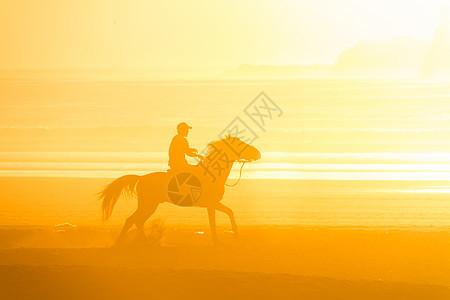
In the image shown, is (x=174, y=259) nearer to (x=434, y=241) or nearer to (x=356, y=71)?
(x=434, y=241)

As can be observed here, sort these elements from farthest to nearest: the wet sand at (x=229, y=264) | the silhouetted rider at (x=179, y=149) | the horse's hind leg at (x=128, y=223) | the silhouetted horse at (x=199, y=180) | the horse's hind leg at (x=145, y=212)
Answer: the horse's hind leg at (x=128, y=223), the horse's hind leg at (x=145, y=212), the silhouetted horse at (x=199, y=180), the silhouetted rider at (x=179, y=149), the wet sand at (x=229, y=264)

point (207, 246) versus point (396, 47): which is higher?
point (396, 47)

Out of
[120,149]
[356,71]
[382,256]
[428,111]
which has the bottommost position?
[382,256]

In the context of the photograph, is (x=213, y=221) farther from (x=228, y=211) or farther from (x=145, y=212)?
(x=145, y=212)

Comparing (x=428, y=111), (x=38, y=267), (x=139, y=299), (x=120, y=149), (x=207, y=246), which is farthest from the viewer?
(x=428, y=111)

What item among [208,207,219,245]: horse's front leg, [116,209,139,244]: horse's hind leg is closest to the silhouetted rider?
[208,207,219,245]: horse's front leg

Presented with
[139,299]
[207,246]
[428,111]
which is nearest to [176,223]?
[207,246]

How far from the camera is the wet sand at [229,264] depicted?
9203 mm

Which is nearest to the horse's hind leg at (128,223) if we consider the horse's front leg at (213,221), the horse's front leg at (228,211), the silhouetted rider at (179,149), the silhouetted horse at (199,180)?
the silhouetted horse at (199,180)

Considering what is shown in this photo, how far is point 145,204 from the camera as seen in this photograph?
11.4m

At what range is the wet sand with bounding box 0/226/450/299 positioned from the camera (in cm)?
920

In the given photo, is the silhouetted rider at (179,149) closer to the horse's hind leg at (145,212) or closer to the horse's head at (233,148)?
the horse's head at (233,148)

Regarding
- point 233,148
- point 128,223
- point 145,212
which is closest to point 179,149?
point 233,148

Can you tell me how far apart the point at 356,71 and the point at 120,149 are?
423ft
